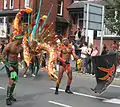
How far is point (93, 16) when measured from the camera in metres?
17.7

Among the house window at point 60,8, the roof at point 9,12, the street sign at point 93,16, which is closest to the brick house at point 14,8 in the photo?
the roof at point 9,12

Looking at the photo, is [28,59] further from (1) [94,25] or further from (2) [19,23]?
(1) [94,25]

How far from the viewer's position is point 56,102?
9359mm

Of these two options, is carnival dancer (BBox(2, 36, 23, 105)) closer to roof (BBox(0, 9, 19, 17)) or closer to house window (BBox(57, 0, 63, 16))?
roof (BBox(0, 9, 19, 17))

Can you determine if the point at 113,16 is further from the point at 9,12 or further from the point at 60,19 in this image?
the point at 9,12

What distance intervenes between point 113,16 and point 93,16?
1147 mm

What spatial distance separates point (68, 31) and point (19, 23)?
17828mm

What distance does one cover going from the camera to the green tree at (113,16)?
52.9 feet

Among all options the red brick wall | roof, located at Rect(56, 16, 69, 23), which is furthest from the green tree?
roof, located at Rect(56, 16, 69, 23)

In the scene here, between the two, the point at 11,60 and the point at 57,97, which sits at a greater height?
the point at 11,60

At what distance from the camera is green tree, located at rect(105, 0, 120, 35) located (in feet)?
52.9

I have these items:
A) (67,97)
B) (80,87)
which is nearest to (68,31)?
(80,87)

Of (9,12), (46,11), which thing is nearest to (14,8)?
(9,12)

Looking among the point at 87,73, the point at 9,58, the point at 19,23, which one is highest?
the point at 19,23
